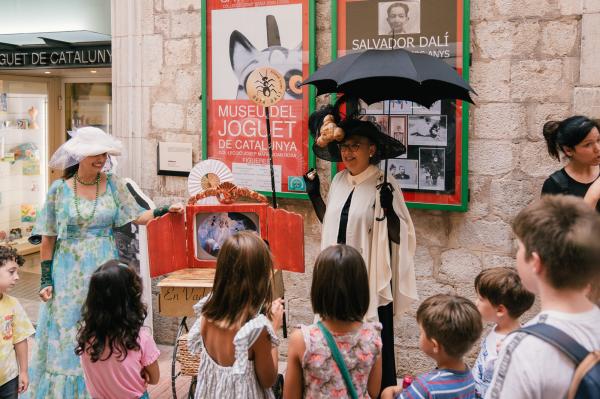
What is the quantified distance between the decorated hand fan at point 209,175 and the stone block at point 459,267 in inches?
67.5

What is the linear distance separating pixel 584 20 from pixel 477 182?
1.27 m

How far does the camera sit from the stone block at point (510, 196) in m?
4.70

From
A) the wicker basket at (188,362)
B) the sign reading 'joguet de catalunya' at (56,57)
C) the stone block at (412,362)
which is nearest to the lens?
the wicker basket at (188,362)

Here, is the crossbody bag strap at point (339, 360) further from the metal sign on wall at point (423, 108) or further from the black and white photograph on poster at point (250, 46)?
the black and white photograph on poster at point (250, 46)

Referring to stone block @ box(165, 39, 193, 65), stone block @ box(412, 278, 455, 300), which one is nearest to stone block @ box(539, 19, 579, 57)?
stone block @ box(412, 278, 455, 300)

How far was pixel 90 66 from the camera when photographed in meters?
6.67

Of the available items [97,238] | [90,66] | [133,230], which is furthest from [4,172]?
[97,238]

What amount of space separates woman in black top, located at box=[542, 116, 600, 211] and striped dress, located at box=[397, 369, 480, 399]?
1664 millimetres

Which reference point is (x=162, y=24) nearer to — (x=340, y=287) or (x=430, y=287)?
(x=430, y=287)

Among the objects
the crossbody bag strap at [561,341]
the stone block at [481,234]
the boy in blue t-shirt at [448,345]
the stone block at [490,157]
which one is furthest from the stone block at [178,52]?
the crossbody bag strap at [561,341]

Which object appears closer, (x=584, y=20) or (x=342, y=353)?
(x=342, y=353)

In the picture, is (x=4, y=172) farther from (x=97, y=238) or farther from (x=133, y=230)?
(x=97, y=238)

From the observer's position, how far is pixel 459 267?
4.94 m

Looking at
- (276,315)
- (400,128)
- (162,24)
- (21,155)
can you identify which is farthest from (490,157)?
(21,155)
